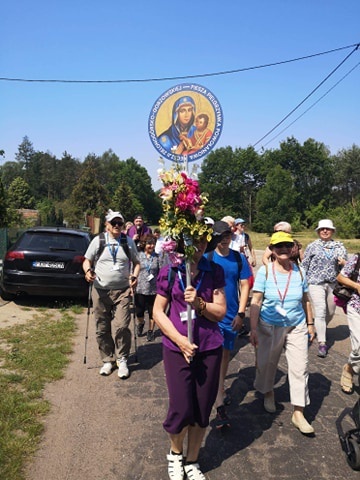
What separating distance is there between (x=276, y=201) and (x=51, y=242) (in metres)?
66.7

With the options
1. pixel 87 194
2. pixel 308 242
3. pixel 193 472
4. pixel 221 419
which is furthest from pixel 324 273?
pixel 87 194

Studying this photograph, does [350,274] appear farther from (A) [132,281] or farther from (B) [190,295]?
(A) [132,281]

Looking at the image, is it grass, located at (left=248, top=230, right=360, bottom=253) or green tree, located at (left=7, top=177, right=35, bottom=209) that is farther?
green tree, located at (left=7, top=177, right=35, bottom=209)

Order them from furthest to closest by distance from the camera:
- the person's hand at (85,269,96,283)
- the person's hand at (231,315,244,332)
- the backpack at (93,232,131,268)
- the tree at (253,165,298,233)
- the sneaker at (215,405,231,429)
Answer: the tree at (253,165,298,233) → the backpack at (93,232,131,268) → the person's hand at (85,269,96,283) → the person's hand at (231,315,244,332) → the sneaker at (215,405,231,429)

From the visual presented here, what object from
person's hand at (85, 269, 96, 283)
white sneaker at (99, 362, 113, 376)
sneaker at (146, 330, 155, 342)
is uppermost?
person's hand at (85, 269, 96, 283)

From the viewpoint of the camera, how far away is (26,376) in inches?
181

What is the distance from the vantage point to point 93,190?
61.7m

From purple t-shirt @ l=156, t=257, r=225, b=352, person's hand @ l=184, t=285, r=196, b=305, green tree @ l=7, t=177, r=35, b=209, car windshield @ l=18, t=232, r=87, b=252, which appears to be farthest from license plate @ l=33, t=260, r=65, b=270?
green tree @ l=7, t=177, r=35, b=209

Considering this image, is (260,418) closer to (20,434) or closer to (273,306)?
(273,306)

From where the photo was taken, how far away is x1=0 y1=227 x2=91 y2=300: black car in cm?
775

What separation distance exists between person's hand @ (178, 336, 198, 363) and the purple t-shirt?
0.31ft

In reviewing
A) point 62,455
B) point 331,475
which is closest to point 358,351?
point 331,475

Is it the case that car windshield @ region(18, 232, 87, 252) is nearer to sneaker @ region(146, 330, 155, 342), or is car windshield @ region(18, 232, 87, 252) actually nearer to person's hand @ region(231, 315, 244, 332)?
sneaker @ region(146, 330, 155, 342)

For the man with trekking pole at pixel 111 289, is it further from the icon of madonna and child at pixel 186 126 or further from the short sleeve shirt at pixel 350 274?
the icon of madonna and child at pixel 186 126
